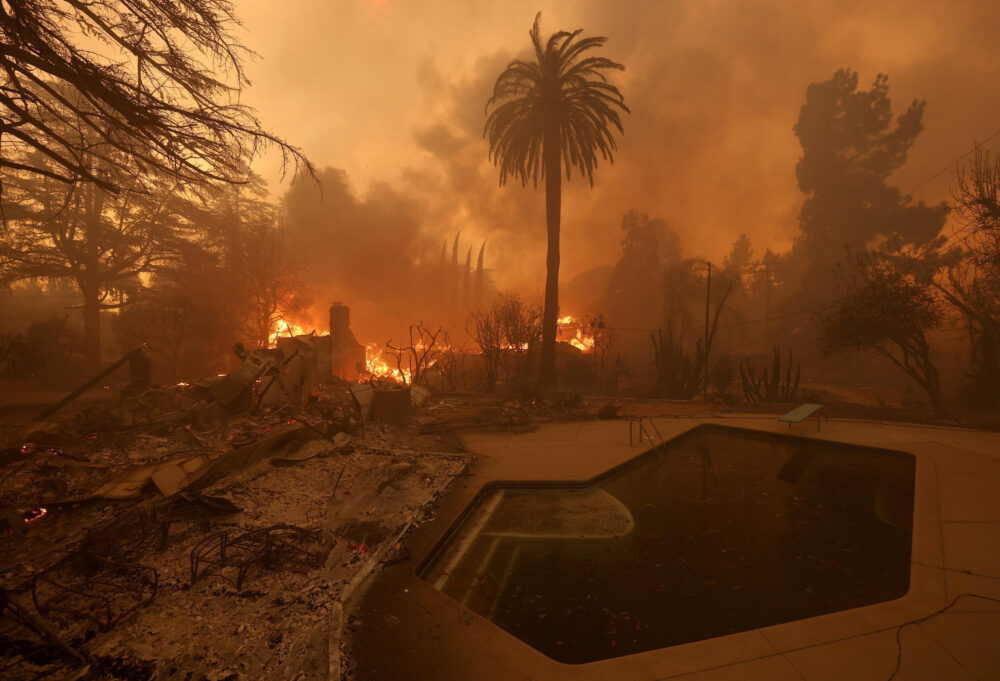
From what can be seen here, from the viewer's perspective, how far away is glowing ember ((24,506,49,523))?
5605 millimetres

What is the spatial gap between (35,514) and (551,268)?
1657 cm

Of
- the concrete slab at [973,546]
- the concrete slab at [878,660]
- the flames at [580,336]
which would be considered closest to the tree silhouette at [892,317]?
the concrete slab at [973,546]

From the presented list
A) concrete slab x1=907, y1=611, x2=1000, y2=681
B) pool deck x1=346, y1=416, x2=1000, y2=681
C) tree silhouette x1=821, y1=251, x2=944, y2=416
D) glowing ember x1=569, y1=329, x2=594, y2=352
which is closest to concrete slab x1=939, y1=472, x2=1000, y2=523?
pool deck x1=346, y1=416, x2=1000, y2=681

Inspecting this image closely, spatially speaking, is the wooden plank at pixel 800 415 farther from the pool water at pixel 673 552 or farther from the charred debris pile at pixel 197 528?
the charred debris pile at pixel 197 528

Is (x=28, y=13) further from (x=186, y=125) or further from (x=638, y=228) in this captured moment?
(x=638, y=228)

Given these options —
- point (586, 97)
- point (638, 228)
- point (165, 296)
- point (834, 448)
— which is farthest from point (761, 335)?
point (165, 296)

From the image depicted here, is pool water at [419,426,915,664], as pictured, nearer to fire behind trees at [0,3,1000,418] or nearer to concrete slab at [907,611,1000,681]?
concrete slab at [907,611,1000,681]

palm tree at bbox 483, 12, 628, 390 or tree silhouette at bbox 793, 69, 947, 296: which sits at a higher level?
tree silhouette at bbox 793, 69, 947, 296

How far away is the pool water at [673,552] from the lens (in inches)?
172

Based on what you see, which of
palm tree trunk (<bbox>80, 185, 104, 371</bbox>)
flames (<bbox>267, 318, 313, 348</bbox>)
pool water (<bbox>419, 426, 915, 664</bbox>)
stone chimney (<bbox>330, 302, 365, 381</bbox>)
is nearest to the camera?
pool water (<bbox>419, 426, 915, 664</bbox>)

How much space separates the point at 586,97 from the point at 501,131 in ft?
12.1

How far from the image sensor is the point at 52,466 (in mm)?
7020

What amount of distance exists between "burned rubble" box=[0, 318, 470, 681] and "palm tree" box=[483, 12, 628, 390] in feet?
35.2

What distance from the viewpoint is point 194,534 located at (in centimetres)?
551
